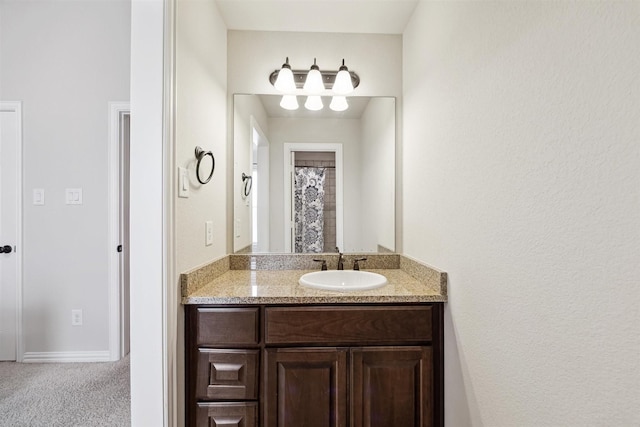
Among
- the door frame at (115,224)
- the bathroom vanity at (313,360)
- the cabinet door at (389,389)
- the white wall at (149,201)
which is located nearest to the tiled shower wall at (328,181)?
the bathroom vanity at (313,360)

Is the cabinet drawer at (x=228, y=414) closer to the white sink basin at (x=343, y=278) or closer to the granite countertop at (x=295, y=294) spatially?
the granite countertop at (x=295, y=294)

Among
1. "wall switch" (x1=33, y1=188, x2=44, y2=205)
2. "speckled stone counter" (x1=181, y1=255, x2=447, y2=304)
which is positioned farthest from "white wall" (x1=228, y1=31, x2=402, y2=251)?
"wall switch" (x1=33, y1=188, x2=44, y2=205)

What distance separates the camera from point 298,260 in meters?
1.91

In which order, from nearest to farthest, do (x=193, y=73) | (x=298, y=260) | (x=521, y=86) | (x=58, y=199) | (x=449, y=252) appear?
(x=521, y=86), (x=449, y=252), (x=193, y=73), (x=298, y=260), (x=58, y=199)

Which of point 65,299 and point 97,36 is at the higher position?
point 97,36

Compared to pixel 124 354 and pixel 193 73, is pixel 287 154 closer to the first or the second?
pixel 193 73

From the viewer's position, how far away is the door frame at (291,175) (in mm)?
1971

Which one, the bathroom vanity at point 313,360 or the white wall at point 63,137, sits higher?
the white wall at point 63,137

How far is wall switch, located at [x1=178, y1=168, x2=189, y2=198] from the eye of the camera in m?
1.26

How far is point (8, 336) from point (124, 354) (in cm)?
87

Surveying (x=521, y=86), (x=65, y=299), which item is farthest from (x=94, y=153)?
(x=521, y=86)

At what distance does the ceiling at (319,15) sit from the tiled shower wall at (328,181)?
764mm

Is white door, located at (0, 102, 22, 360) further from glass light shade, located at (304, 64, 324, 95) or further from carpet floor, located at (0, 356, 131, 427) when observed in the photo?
glass light shade, located at (304, 64, 324, 95)

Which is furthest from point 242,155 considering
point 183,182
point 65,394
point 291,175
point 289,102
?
point 65,394
